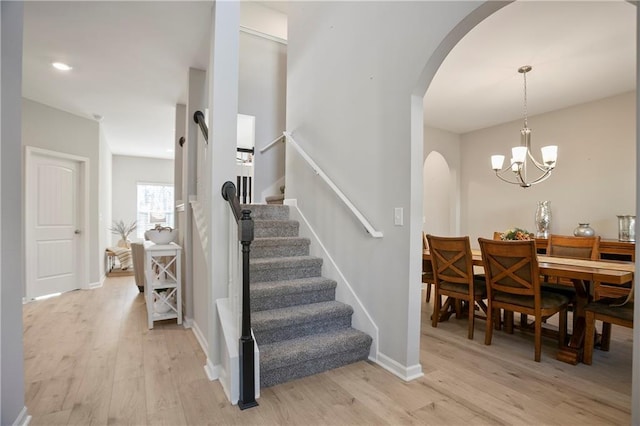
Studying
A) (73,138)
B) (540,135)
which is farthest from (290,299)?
(540,135)

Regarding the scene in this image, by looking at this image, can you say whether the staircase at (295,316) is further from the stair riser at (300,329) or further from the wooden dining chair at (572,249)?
the wooden dining chair at (572,249)

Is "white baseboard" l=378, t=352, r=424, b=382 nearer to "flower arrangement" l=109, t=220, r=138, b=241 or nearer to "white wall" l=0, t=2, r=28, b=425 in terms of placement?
"white wall" l=0, t=2, r=28, b=425

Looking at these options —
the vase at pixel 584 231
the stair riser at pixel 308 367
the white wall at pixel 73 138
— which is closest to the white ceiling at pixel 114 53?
the white wall at pixel 73 138

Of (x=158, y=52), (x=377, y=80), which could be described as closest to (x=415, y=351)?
(x=377, y=80)

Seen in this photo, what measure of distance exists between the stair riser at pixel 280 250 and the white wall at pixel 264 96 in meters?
1.61

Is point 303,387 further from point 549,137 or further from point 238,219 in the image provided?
point 549,137

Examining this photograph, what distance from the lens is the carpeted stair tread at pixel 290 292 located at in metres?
2.52

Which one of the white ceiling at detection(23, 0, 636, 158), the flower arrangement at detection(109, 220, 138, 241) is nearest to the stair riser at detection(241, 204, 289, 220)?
the white ceiling at detection(23, 0, 636, 158)

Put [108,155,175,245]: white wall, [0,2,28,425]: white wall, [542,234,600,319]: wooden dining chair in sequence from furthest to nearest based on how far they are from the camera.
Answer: [108,155,175,245]: white wall < [542,234,600,319]: wooden dining chair < [0,2,28,425]: white wall

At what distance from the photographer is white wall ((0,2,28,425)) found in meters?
1.52

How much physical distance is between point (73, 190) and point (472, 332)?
5.84 metres

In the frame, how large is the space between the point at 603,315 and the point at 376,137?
6.79 ft

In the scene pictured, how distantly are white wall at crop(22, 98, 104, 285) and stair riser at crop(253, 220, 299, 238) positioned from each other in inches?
142

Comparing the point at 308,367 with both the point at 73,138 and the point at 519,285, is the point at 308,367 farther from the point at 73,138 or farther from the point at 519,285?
the point at 73,138
